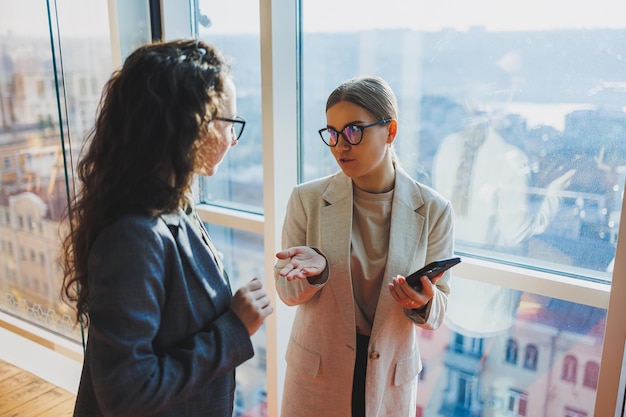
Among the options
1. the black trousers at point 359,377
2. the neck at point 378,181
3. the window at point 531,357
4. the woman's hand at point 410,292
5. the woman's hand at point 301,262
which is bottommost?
the window at point 531,357

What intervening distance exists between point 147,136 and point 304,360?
3.01 feet

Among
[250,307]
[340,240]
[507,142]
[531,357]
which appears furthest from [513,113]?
[250,307]

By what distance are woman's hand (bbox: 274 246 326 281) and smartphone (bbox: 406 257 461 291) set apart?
0.26 m

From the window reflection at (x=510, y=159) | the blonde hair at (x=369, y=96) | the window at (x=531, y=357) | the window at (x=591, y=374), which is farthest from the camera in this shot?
the window at (x=531, y=357)

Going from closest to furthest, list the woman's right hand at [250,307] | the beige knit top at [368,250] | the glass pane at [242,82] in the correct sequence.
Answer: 1. the woman's right hand at [250,307]
2. the beige knit top at [368,250]
3. the glass pane at [242,82]

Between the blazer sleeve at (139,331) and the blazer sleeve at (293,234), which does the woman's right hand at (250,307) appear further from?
the blazer sleeve at (293,234)

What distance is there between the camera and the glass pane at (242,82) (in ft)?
8.53

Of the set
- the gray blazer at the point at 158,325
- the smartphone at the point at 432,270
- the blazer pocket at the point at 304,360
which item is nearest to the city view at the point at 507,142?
the smartphone at the point at 432,270

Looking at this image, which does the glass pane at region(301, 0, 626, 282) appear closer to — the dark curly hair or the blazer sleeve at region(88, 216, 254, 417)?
the dark curly hair

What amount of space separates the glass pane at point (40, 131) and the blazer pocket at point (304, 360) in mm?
1600

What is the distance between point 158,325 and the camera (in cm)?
116

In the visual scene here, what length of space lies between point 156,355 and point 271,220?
124 cm

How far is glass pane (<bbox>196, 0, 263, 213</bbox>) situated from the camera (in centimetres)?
260

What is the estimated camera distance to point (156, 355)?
1200mm
